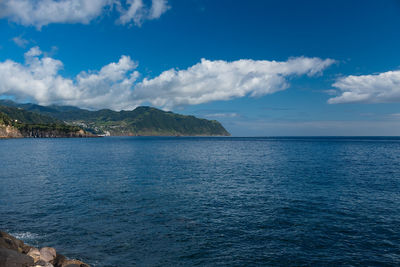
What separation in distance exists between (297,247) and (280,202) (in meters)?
15.7

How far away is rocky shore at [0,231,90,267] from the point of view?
1908cm

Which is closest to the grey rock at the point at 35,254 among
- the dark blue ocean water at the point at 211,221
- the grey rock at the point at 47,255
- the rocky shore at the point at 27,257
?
the rocky shore at the point at 27,257

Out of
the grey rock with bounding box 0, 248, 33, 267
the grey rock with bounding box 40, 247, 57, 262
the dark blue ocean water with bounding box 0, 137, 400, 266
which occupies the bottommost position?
the dark blue ocean water with bounding box 0, 137, 400, 266

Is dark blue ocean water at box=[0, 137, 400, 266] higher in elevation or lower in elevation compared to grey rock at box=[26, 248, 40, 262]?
A: lower

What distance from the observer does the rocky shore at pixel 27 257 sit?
19.1 meters

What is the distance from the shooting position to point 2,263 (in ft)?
61.1

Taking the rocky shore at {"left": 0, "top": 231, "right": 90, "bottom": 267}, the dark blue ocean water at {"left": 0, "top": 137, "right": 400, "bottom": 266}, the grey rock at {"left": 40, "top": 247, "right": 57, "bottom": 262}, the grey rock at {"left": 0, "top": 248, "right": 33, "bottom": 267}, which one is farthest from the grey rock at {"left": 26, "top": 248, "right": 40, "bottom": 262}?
the dark blue ocean water at {"left": 0, "top": 137, "right": 400, "bottom": 266}

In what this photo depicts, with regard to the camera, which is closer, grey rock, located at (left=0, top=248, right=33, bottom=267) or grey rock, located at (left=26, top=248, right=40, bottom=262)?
grey rock, located at (left=0, top=248, right=33, bottom=267)

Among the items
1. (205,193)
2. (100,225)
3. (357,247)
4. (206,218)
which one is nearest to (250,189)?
(205,193)

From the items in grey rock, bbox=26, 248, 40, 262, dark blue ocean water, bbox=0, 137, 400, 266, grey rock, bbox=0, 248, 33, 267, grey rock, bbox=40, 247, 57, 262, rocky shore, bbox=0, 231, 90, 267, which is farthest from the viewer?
dark blue ocean water, bbox=0, 137, 400, 266

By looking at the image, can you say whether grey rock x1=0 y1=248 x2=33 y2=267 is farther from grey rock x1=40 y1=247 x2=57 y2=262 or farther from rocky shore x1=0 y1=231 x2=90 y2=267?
grey rock x1=40 y1=247 x2=57 y2=262

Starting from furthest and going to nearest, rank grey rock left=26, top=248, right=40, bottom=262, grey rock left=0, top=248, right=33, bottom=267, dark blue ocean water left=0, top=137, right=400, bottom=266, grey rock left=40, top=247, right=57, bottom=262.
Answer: dark blue ocean water left=0, top=137, right=400, bottom=266, grey rock left=40, top=247, right=57, bottom=262, grey rock left=26, top=248, right=40, bottom=262, grey rock left=0, top=248, right=33, bottom=267

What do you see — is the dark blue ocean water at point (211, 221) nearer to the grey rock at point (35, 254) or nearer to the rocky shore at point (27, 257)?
the rocky shore at point (27, 257)

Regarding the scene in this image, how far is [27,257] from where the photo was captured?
2000 cm
